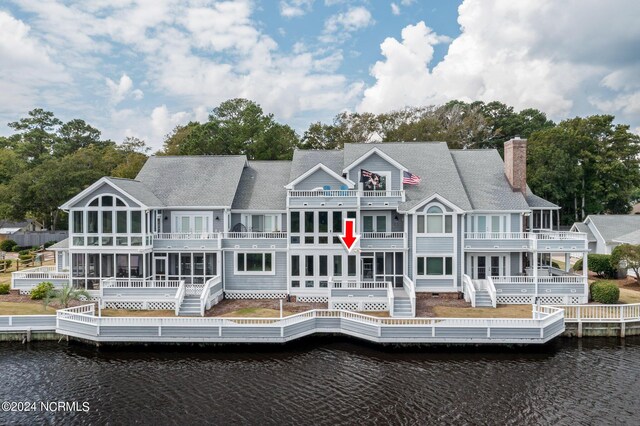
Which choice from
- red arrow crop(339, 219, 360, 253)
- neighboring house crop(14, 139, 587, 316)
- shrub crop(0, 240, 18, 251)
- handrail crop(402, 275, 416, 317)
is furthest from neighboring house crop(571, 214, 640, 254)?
shrub crop(0, 240, 18, 251)

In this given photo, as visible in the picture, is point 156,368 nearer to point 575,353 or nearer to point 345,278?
point 345,278

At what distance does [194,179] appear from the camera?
104 feet

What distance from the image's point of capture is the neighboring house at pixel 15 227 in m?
57.0

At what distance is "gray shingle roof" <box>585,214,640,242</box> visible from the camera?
41062 millimetres

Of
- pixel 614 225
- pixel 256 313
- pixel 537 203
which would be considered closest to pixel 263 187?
pixel 256 313

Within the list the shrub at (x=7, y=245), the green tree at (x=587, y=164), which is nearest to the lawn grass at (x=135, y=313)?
the shrub at (x=7, y=245)

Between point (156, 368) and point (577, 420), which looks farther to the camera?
point (156, 368)

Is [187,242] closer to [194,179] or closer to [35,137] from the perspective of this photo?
[194,179]

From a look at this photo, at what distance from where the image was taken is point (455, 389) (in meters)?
16.5

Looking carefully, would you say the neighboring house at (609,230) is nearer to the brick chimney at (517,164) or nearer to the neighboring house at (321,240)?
the neighboring house at (321,240)

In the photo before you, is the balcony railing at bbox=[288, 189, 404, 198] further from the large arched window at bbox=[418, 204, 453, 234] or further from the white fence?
the white fence

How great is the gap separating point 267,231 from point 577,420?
67.3 ft

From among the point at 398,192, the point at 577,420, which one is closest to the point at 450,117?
the point at 398,192

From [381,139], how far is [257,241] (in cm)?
4227
